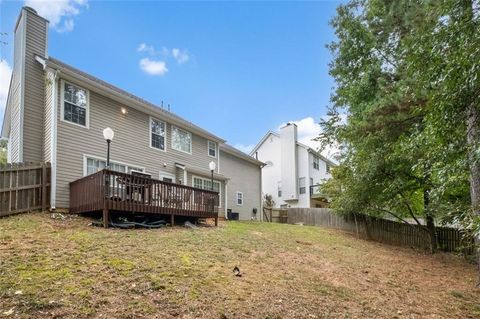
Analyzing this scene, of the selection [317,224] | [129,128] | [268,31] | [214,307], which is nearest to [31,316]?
[214,307]

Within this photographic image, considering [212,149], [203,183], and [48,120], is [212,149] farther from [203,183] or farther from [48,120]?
[48,120]

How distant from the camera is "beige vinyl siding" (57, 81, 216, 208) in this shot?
11.0 m

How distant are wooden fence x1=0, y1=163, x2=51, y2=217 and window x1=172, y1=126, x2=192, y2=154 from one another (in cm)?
614

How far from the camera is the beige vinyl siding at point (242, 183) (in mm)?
20219

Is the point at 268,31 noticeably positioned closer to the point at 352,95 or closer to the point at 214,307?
the point at 352,95

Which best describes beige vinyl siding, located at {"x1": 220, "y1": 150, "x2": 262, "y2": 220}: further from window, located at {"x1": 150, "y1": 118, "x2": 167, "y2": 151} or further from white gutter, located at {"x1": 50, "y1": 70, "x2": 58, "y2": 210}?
white gutter, located at {"x1": 50, "y1": 70, "x2": 58, "y2": 210}

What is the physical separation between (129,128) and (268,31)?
771cm

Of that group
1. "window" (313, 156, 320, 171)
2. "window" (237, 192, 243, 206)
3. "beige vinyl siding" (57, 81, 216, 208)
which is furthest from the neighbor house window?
"beige vinyl siding" (57, 81, 216, 208)

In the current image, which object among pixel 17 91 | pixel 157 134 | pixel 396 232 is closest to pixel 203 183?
pixel 157 134

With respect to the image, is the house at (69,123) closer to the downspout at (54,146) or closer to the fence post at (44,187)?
the downspout at (54,146)

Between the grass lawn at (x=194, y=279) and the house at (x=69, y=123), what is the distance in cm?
272

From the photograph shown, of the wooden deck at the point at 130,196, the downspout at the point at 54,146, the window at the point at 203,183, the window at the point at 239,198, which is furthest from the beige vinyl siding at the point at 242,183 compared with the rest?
the downspout at the point at 54,146

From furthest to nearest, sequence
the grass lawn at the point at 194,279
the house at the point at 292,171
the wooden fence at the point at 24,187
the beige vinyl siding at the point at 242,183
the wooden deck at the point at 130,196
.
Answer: the house at the point at 292,171 < the beige vinyl siding at the point at 242,183 < the wooden fence at the point at 24,187 < the wooden deck at the point at 130,196 < the grass lawn at the point at 194,279

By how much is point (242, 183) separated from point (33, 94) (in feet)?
42.9
